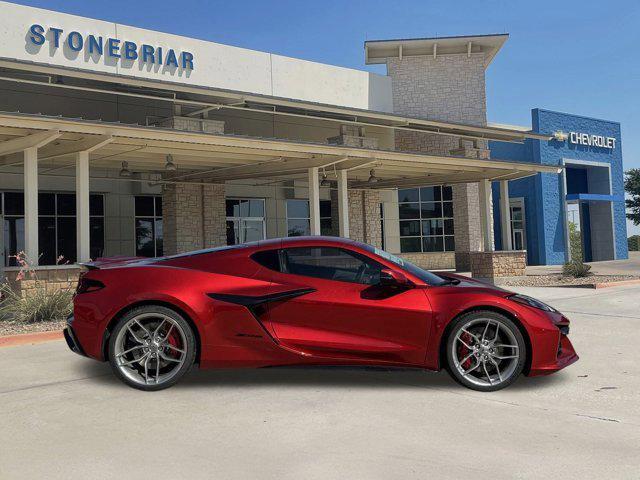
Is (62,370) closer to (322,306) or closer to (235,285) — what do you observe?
(235,285)

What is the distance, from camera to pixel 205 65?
2033 centimetres

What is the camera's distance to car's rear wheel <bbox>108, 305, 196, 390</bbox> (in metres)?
5.21

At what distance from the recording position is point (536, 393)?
5.09m

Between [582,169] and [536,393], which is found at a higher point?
[582,169]

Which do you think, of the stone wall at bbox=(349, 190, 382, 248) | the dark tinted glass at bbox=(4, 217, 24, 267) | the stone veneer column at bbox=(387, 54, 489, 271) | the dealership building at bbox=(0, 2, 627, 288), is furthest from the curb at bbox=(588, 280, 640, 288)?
the dark tinted glass at bbox=(4, 217, 24, 267)

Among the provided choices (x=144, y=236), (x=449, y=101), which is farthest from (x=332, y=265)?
(x=449, y=101)

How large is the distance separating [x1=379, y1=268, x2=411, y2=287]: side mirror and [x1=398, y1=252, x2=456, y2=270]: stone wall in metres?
22.2

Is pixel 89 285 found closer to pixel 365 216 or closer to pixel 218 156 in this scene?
pixel 218 156

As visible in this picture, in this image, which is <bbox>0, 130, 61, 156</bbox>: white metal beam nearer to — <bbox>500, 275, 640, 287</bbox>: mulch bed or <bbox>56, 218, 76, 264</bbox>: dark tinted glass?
<bbox>56, 218, 76, 264</bbox>: dark tinted glass

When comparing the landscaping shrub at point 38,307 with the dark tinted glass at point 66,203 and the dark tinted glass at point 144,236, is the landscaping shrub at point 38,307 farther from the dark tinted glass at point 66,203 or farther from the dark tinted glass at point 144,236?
the dark tinted glass at point 144,236

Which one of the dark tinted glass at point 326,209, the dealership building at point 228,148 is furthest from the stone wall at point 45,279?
the dark tinted glass at point 326,209

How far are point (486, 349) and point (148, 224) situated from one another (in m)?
17.2

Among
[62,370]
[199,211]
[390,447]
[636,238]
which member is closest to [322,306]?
[390,447]

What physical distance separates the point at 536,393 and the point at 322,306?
1.96 meters
